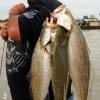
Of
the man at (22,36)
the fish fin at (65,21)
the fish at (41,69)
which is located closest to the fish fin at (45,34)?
the fish at (41,69)

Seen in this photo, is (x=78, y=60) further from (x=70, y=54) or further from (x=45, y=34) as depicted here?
(x=45, y=34)

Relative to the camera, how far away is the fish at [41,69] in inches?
137

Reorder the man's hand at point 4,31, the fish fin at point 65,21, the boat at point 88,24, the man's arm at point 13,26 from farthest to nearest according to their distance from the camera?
1. the boat at point 88,24
2. the man's hand at point 4,31
3. the man's arm at point 13,26
4. the fish fin at point 65,21

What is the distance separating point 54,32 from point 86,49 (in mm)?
286

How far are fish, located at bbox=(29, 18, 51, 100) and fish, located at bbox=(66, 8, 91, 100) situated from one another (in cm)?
18

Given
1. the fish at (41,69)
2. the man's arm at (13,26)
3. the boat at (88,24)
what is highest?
the man's arm at (13,26)

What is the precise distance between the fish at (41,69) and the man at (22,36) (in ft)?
0.86

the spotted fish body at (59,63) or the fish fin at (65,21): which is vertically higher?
the fish fin at (65,21)

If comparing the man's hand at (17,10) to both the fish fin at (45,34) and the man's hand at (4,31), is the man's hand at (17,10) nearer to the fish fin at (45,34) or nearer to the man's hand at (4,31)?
the man's hand at (4,31)

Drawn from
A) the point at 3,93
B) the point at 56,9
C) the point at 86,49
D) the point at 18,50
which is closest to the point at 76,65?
the point at 86,49

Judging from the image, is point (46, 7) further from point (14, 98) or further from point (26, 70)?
point (14, 98)

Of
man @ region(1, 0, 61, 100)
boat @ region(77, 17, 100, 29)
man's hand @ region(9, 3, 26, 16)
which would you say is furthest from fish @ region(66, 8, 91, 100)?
boat @ region(77, 17, 100, 29)

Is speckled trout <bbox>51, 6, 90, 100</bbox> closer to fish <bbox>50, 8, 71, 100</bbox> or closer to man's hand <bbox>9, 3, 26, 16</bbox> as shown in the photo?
fish <bbox>50, 8, 71, 100</bbox>

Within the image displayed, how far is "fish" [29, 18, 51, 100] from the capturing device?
3.49 meters
